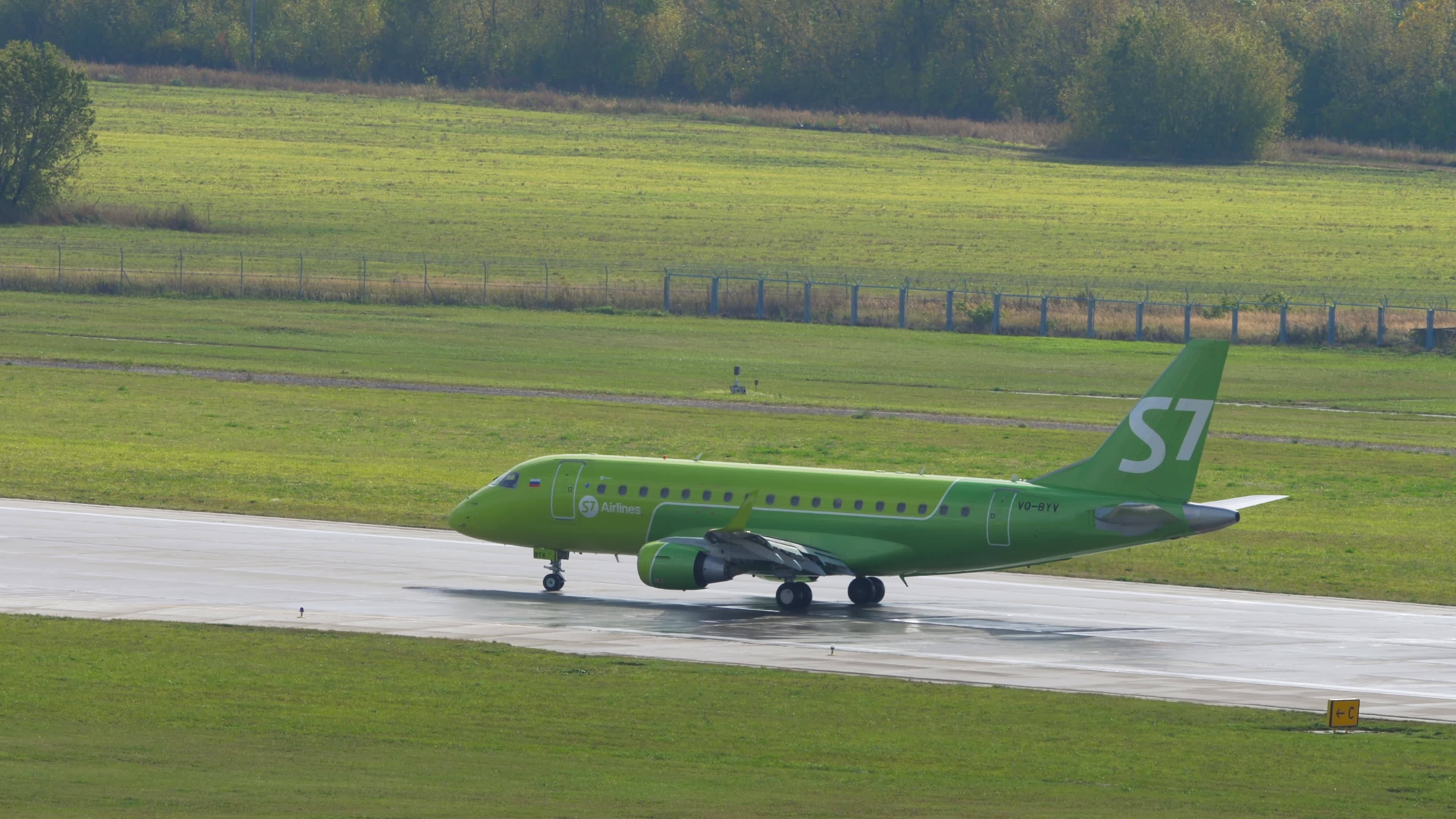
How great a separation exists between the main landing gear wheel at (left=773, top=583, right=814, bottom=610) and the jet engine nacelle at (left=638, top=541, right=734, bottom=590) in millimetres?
1422

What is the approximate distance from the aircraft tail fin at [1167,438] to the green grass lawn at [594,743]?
9.06 m

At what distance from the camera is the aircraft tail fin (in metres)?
43.4

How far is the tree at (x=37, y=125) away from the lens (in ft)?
475

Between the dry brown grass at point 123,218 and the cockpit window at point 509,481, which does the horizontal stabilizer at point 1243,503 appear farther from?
the dry brown grass at point 123,218

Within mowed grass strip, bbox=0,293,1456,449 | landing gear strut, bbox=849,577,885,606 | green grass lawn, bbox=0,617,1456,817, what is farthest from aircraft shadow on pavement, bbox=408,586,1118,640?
mowed grass strip, bbox=0,293,1456,449

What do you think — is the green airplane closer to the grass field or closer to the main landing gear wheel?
the main landing gear wheel

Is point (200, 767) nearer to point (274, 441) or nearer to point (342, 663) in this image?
point (342, 663)

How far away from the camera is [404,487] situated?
6438 cm

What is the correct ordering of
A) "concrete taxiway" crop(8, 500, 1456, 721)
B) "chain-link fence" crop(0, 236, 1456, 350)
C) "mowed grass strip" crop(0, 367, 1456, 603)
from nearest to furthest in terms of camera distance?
"concrete taxiway" crop(8, 500, 1456, 721) < "mowed grass strip" crop(0, 367, 1456, 603) < "chain-link fence" crop(0, 236, 1456, 350)

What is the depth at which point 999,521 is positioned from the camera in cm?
4416

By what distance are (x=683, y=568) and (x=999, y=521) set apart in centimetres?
699

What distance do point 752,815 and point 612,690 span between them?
1031cm

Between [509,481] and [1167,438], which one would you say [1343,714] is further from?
[509,481]

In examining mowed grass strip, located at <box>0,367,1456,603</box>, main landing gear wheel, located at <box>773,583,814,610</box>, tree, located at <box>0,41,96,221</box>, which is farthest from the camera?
tree, located at <box>0,41,96,221</box>
